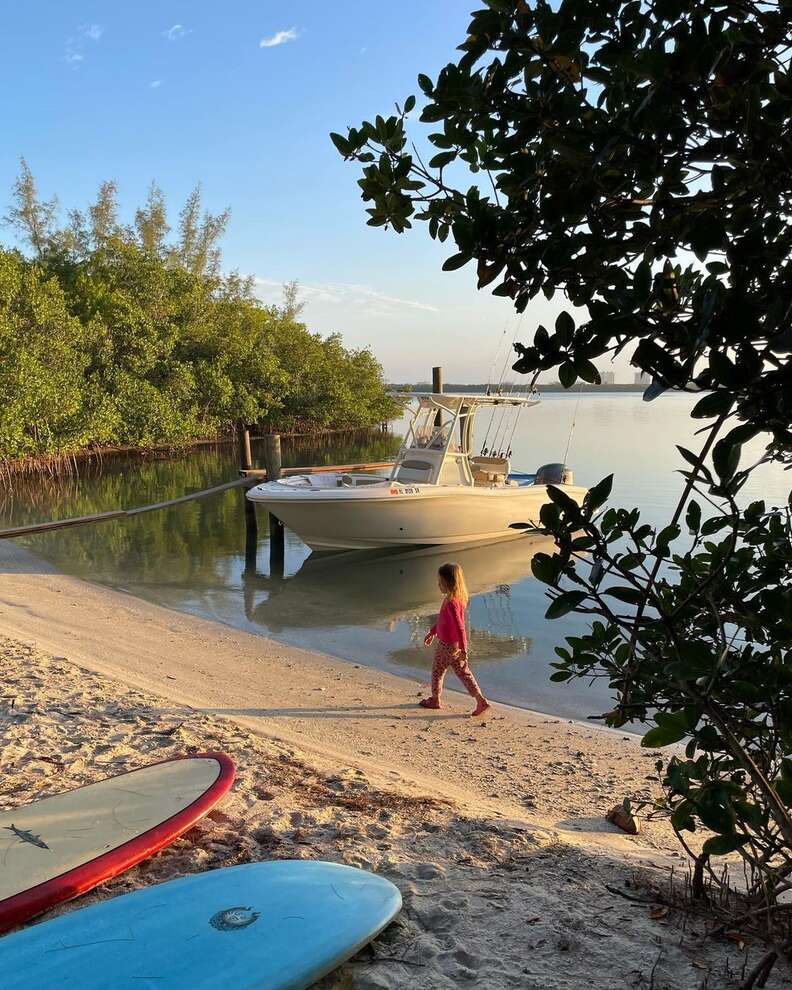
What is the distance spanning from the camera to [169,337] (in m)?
32.2

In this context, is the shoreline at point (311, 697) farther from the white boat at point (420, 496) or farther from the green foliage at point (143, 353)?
the green foliage at point (143, 353)

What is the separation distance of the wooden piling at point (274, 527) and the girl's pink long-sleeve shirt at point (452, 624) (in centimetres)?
724

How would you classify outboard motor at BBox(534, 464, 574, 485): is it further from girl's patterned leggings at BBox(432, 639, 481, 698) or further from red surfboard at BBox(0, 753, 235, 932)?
red surfboard at BBox(0, 753, 235, 932)

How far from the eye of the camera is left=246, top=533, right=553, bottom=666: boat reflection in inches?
406

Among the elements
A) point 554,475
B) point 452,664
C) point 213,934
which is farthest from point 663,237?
point 554,475

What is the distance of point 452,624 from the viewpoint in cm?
679

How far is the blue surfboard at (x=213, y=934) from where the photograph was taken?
2.27m

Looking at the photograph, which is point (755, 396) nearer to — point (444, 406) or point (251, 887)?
point (251, 887)

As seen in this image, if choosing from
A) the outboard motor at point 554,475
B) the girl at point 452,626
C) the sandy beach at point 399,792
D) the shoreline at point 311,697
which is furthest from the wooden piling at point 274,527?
the girl at point 452,626

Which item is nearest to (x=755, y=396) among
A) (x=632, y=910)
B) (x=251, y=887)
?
(x=632, y=910)

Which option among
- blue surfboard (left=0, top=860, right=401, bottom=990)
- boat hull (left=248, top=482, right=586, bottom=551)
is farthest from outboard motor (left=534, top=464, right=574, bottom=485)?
blue surfboard (left=0, top=860, right=401, bottom=990)

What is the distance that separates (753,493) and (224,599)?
16.1 metres

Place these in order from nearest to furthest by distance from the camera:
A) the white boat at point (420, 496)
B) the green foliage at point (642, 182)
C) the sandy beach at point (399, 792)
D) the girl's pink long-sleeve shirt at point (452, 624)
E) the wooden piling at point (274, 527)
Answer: the green foliage at point (642, 182), the sandy beach at point (399, 792), the girl's pink long-sleeve shirt at point (452, 624), the white boat at point (420, 496), the wooden piling at point (274, 527)

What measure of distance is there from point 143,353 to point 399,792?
Result: 2926 centimetres
